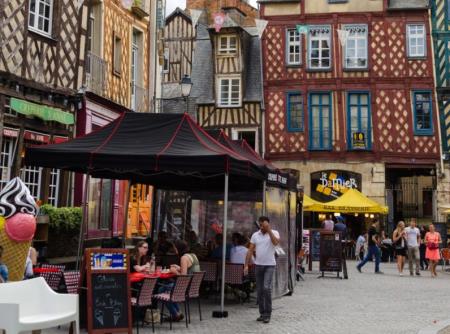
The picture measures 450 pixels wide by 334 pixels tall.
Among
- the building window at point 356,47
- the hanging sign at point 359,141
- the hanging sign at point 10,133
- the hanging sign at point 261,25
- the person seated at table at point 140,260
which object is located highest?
the hanging sign at point 261,25

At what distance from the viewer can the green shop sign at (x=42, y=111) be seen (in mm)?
12913

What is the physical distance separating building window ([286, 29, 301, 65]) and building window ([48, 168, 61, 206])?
15.3 metres

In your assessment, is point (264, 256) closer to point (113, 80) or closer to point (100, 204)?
point (100, 204)

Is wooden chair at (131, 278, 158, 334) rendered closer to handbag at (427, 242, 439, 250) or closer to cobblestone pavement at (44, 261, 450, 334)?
cobblestone pavement at (44, 261, 450, 334)

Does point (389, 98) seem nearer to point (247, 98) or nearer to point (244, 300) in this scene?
point (247, 98)

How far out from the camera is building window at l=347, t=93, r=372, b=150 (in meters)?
26.7

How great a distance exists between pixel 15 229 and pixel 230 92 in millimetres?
21078

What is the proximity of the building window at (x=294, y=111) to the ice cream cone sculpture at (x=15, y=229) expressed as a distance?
2028 cm

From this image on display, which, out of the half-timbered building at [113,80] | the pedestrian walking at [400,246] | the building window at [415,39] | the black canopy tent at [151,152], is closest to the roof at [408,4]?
the building window at [415,39]

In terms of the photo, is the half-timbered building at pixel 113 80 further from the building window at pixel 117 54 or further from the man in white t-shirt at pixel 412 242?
the man in white t-shirt at pixel 412 242

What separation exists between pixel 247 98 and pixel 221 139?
53.9 ft

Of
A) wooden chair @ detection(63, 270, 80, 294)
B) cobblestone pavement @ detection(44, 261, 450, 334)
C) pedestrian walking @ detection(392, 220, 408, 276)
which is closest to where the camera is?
wooden chair @ detection(63, 270, 80, 294)

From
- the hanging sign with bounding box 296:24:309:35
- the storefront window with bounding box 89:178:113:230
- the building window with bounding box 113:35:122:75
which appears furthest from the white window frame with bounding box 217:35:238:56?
the storefront window with bounding box 89:178:113:230

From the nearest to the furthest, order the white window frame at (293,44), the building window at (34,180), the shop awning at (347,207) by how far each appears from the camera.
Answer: the building window at (34,180)
the shop awning at (347,207)
the white window frame at (293,44)
